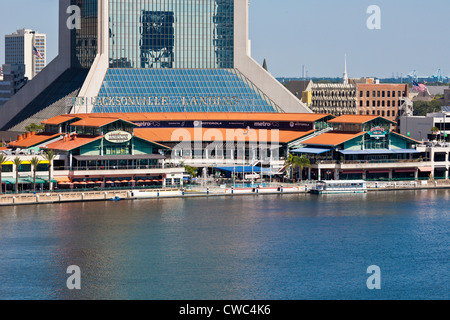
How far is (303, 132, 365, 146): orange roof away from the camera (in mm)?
160000

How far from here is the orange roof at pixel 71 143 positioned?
477 ft

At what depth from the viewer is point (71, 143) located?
148 m

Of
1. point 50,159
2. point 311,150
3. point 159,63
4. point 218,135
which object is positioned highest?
point 159,63

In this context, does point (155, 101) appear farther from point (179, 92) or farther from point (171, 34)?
point (171, 34)

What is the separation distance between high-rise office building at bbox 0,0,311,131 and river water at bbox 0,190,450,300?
44910 mm

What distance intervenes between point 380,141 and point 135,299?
84593 millimetres

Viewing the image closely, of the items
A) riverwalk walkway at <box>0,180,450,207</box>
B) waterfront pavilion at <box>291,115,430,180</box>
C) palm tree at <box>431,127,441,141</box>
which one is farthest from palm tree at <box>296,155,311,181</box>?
palm tree at <box>431,127,441,141</box>

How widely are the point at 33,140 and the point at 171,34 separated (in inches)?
1625

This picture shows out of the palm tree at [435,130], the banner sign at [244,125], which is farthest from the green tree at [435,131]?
the banner sign at [244,125]

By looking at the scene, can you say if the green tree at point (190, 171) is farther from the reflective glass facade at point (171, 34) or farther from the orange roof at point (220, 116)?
the reflective glass facade at point (171, 34)

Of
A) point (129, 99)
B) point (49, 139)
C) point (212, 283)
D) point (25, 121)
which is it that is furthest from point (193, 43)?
point (212, 283)

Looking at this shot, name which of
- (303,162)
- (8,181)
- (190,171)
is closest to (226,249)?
(8,181)

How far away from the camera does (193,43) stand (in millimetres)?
190500

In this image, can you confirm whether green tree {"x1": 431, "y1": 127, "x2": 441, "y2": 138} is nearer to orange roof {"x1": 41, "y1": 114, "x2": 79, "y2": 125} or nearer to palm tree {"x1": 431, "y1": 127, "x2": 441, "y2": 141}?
palm tree {"x1": 431, "y1": 127, "x2": 441, "y2": 141}
